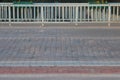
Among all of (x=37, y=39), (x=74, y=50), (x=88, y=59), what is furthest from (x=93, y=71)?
(x=37, y=39)

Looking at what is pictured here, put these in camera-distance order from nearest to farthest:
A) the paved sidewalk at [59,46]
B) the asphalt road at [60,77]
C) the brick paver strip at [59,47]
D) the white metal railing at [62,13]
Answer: the asphalt road at [60,77], the brick paver strip at [59,47], the paved sidewalk at [59,46], the white metal railing at [62,13]

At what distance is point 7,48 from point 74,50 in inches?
77.9

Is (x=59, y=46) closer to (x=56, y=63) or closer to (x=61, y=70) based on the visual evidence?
(x=56, y=63)

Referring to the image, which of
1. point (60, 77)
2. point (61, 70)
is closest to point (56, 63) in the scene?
point (61, 70)

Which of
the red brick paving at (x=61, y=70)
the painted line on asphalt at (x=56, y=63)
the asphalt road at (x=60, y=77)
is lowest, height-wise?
the painted line on asphalt at (x=56, y=63)

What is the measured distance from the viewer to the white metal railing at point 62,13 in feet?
62.1

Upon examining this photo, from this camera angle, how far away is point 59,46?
1364cm

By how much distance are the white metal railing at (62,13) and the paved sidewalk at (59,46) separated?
0.84 meters

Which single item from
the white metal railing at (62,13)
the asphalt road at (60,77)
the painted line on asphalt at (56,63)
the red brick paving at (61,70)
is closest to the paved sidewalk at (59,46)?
the painted line on asphalt at (56,63)

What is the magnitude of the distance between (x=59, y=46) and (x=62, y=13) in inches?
211

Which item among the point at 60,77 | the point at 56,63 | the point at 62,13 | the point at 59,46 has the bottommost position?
the point at 62,13

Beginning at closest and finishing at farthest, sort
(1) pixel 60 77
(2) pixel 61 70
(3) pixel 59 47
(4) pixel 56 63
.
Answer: (1) pixel 60 77
(2) pixel 61 70
(4) pixel 56 63
(3) pixel 59 47

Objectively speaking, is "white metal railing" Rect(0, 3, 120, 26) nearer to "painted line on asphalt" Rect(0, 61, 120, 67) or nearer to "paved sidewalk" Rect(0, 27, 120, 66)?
"paved sidewalk" Rect(0, 27, 120, 66)

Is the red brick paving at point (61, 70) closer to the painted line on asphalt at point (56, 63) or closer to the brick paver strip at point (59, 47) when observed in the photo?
the brick paver strip at point (59, 47)
